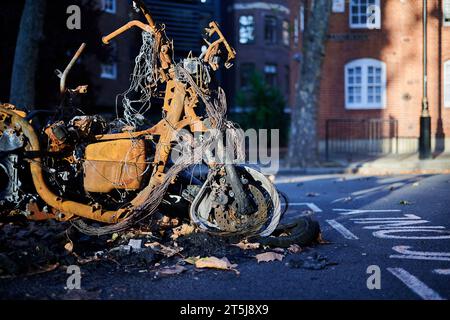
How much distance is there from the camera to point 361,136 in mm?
23422

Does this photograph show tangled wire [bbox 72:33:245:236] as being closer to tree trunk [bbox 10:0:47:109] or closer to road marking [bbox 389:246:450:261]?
road marking [bbox 389:246:450:261]

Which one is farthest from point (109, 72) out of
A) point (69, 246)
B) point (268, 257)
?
point (268, 257)

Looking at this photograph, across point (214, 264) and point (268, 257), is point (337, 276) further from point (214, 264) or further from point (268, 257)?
point (214, 264)

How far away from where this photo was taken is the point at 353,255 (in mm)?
5504

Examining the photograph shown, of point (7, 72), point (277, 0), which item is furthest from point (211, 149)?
point (277, 0)

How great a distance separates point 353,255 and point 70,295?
9.36ft

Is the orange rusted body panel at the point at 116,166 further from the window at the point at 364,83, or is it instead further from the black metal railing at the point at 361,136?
the window at the point at 364,83

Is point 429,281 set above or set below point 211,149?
below

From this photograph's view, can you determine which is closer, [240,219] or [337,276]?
[337,276]

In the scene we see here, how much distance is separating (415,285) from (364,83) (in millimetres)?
20966

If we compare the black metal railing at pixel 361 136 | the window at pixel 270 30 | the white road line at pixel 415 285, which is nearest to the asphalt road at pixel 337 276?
the white road line at pixel 415 285

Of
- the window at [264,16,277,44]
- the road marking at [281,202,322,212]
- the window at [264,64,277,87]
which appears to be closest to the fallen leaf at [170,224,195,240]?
the road marking at [281,202,322,212]

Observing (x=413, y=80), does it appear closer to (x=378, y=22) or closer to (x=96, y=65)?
(x=378, y=22)
